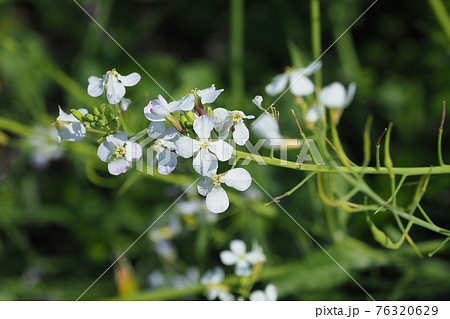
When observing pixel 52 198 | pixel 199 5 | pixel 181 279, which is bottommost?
pixel 181 279

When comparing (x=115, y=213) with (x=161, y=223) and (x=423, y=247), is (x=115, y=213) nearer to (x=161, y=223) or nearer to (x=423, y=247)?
(x=161, y=223)

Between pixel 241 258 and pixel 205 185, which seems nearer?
pixel 205 185

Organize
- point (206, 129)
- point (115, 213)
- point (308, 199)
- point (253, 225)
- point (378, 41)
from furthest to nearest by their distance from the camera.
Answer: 1. point (378, 41)
2. point (115, 213)
3. point (308, 199)
4. point (253, 225)
5. point (206, 129)

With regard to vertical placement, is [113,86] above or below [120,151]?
above

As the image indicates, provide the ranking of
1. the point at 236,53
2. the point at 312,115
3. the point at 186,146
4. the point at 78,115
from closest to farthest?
the point at 186,146 < the point at 78,115 < the point at 312,115 < the point at 236,53

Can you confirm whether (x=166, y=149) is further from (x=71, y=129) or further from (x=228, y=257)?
(x=228, y=257)

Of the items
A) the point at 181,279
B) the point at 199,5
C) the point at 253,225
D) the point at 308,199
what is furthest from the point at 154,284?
the point at 199,5

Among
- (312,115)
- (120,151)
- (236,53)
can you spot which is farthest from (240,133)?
(236,53)
